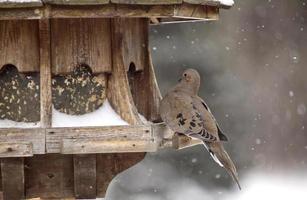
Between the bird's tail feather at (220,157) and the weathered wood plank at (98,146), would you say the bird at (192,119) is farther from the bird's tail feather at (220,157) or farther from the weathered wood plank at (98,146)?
the weathered wood plank at (98,146)

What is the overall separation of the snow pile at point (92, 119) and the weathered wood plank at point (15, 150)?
0.17 m

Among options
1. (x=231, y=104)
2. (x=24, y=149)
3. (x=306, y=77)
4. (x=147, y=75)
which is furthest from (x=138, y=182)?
(x=24, y=149)

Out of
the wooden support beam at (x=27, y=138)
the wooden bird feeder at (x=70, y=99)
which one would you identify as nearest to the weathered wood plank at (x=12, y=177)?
the wooden bird feeder at (x=70, y=99)

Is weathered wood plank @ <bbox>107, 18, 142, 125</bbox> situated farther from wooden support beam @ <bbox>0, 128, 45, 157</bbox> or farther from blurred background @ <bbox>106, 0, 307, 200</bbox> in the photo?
blurred background @ <bbox>106, 0, 307, 200</bbox>

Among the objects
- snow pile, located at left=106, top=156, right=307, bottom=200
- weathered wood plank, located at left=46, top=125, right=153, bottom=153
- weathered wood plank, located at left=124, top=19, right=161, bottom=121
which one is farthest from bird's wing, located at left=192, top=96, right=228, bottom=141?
snow pile, located at left=106, top=156, right=307, bottom=200

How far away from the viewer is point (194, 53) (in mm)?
7809

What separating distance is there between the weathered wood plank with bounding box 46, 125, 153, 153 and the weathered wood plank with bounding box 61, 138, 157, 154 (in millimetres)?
11

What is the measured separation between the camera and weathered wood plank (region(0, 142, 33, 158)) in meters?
4.21

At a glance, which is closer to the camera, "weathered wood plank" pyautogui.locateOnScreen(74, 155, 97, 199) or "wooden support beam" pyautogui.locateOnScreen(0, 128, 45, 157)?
"wooden support beam" pyautogui.locateOnScreen(0, 128, 45, 157)

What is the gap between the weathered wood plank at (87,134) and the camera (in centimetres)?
427

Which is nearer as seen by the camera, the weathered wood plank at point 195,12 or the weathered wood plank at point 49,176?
the weathered wood plank at point 195,12

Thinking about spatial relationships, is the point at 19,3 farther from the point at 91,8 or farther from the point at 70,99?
the point at 70,99

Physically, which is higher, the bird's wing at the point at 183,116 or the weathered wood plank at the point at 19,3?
the weathered wood plank at the point at 19,3

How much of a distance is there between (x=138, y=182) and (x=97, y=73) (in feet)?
12.5
